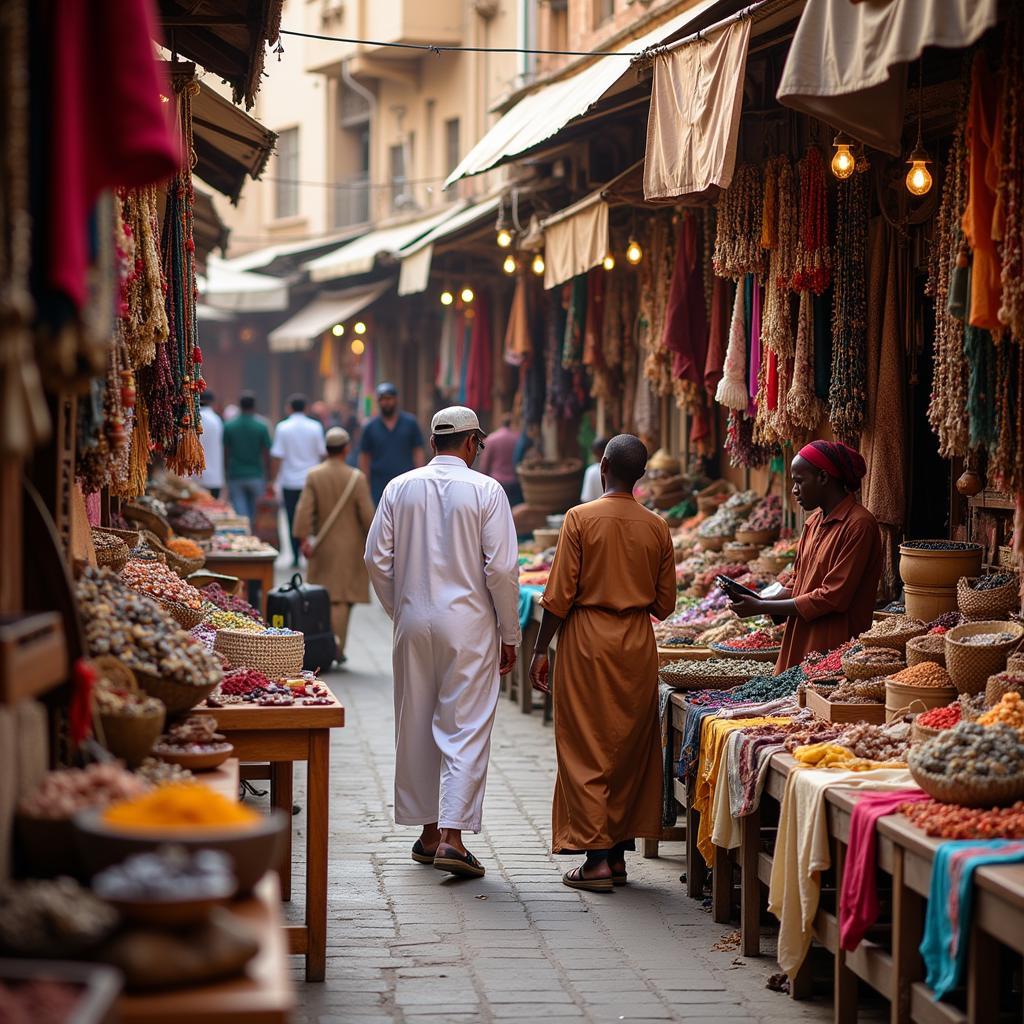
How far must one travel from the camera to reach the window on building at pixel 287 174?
113 ft

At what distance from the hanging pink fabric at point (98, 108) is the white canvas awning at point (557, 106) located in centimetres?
583

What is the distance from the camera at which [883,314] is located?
8.48 m

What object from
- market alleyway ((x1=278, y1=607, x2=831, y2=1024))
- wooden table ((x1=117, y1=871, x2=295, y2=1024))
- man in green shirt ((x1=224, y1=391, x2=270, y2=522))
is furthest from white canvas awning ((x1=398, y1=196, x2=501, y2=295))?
wooden table ((x1=117, y1=871, x2=295, y2=1024))

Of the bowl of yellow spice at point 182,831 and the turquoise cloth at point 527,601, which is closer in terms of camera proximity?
the bowl of yellow spice at point 182,831

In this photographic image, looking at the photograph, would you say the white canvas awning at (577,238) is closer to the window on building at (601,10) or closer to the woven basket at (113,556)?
the woven basket at (113,556)

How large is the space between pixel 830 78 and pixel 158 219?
3175mm

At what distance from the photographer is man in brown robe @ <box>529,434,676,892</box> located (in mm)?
7414

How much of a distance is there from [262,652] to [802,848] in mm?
2366

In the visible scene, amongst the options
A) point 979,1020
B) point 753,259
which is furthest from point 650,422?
point 979,1020

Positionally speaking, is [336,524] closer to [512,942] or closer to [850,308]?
[850,308]

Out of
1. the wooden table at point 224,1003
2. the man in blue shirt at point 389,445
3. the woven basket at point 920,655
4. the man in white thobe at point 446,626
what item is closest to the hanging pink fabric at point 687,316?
the man in white thobe at point 446,626

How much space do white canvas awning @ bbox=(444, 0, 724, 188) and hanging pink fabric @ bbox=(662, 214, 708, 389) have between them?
1.29m

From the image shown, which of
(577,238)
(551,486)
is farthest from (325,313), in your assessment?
(577,238)

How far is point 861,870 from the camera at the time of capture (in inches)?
206
